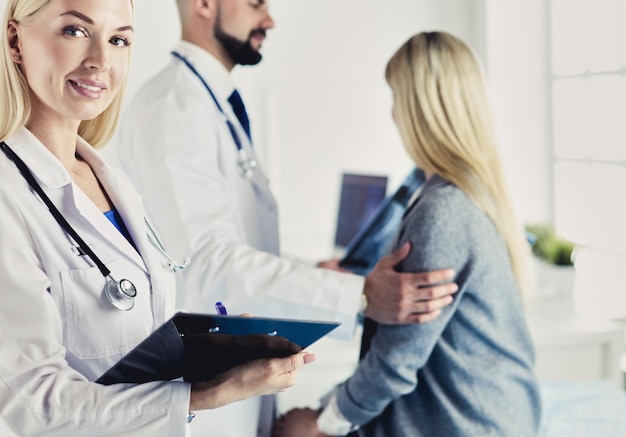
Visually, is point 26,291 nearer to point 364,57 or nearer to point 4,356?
point 4,356

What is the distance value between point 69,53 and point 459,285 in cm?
88

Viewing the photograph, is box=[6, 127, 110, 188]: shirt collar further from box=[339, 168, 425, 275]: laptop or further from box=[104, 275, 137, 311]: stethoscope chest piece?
box=[339, 168, 425, 275]: laptop

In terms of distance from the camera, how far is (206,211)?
1795mm

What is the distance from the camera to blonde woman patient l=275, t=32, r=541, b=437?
1.60 m

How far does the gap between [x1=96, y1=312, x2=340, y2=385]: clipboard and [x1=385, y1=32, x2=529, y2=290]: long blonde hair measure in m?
0.72

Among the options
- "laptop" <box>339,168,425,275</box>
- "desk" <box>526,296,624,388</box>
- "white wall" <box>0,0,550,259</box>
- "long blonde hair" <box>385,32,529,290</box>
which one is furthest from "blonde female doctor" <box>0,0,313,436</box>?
"white wall" <box>0,0,550,259</box>

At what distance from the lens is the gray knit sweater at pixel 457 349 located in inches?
62.6

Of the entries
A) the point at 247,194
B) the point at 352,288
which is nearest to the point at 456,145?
the point at 352,288

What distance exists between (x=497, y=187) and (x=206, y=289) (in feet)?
2.19

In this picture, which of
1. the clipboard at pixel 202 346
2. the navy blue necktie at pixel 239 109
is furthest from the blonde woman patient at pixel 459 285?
the clipboard at pixel 202 346

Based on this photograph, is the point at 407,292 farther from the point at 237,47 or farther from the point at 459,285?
the point at 237,47

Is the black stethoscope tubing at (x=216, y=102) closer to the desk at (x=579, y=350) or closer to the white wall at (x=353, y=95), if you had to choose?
the desk at (x=579, y=350)

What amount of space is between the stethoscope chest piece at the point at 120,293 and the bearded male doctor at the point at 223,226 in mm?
526

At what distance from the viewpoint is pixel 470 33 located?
3490mm
